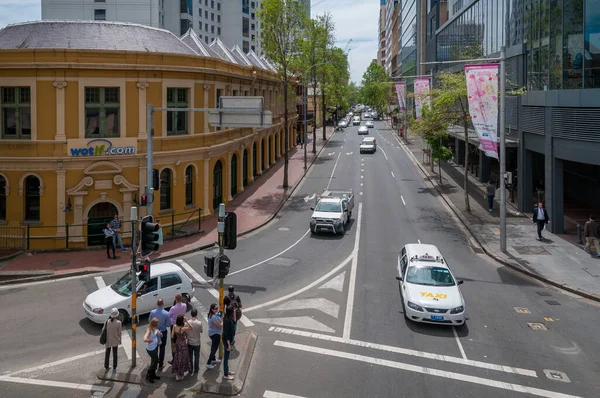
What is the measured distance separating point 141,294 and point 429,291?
8.67 metres

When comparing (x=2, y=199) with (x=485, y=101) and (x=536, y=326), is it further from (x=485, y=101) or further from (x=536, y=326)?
(x=536, y=326)

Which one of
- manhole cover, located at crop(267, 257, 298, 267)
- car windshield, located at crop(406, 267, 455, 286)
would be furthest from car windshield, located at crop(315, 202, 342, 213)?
car windshield, located at crop(406, 267, 455, 286)

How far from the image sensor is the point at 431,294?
1625cm

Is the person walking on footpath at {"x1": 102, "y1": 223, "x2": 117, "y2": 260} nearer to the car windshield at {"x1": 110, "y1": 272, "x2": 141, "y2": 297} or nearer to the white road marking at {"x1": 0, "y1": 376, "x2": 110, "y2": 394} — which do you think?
the car windshield at {"x1": 110, "y1": 272, "x2": 141, "y2": 297}

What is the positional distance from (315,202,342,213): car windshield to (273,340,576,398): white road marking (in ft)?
48.8

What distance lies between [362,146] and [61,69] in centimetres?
4256

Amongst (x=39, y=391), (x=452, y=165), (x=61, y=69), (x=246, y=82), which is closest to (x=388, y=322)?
(x=39, y=391)

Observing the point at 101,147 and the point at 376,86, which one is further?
the point at 376,86

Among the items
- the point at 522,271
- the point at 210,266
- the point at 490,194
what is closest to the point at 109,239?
the point at 210,266

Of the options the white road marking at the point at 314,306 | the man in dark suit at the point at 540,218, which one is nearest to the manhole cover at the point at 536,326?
the white road marking at the point at 314,306

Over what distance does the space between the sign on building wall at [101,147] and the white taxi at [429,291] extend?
14953 mm

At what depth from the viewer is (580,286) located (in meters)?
19.8

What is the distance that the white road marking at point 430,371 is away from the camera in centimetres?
1212

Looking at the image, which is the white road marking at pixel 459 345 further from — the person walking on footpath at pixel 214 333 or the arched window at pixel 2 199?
the arched window at pixel 2 199
